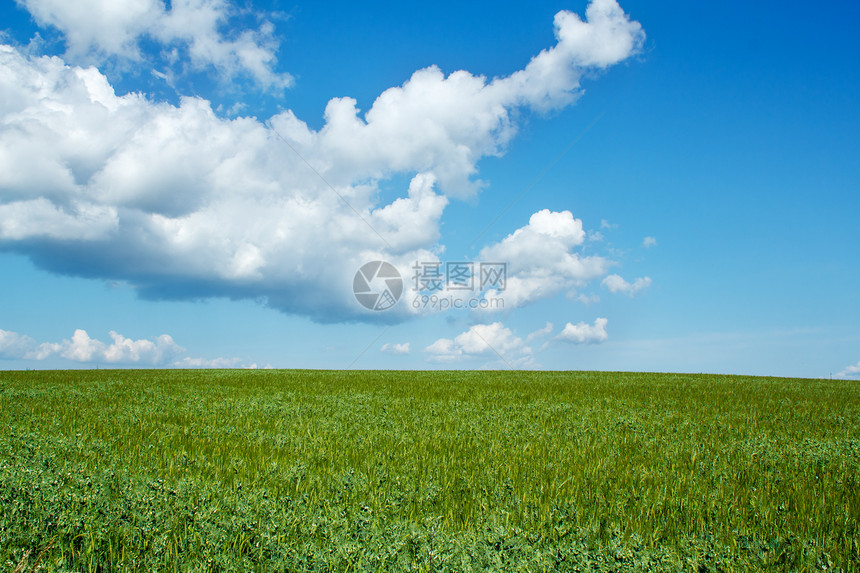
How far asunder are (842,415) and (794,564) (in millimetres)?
12697

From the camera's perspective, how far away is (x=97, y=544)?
156 inches

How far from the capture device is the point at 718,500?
5484 mm

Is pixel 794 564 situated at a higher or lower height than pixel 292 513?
lower

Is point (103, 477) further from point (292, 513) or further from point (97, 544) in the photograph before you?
point (292, 513)

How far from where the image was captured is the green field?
383 cm

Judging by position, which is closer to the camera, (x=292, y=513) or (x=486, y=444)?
(x=292, y=513)

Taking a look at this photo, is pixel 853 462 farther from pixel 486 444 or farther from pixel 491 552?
pixel 491 552

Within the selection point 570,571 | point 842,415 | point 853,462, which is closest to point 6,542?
point 570,571

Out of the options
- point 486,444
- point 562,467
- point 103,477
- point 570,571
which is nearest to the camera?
point 570,571

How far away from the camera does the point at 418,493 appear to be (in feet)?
16.7

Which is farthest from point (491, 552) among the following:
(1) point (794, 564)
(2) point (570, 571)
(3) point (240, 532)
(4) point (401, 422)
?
(4) point (401, 422)

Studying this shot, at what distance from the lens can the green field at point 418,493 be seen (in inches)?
151

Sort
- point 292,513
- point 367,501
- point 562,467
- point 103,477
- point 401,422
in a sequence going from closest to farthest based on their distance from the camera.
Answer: point 292,513 < point 367,501 < point 103,477 < point 562,467 < point 401,422

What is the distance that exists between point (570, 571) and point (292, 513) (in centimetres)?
244
